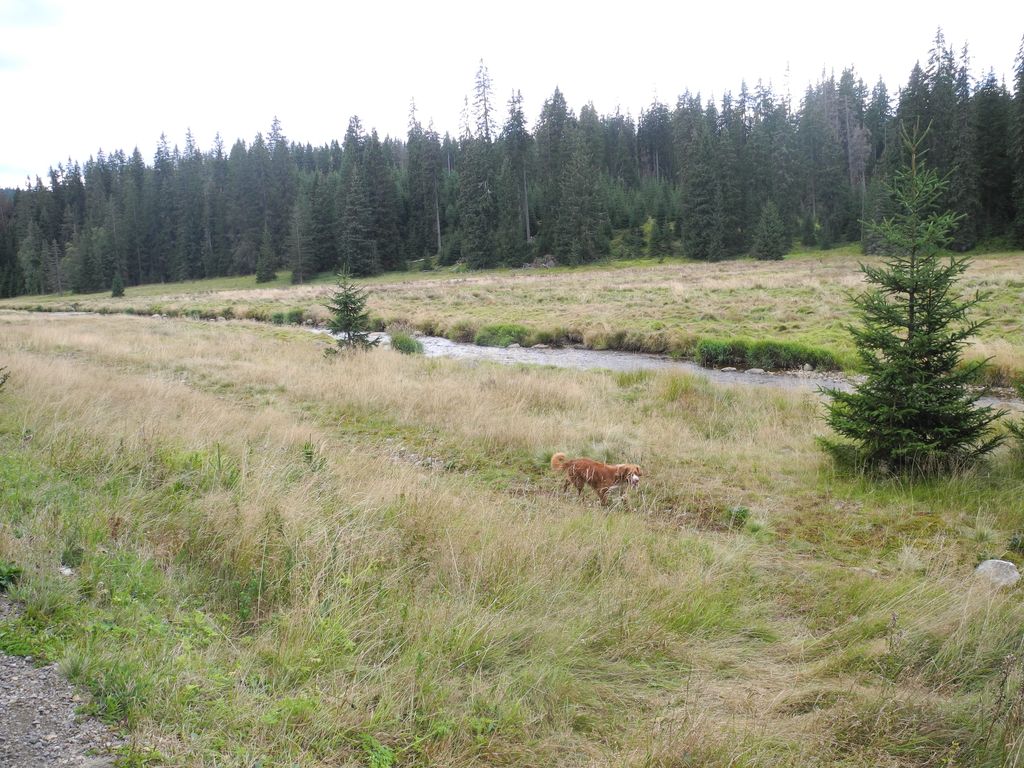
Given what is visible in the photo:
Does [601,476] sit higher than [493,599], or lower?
higher

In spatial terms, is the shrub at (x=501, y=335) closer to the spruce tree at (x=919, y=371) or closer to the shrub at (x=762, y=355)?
the shrub at (x=762, y=355)

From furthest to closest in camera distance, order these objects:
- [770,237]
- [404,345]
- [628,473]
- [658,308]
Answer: [770,237] < [658,308] < [404,345] < [628,473]

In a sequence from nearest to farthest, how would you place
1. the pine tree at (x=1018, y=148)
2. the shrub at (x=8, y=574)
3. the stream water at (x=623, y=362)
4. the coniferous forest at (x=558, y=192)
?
the shrub at (x=8, y=574) < the stream water at (x=623, y=362) < the pine tree at (x=1018, y=148) < the coniferous forest at (x=558, y=192)

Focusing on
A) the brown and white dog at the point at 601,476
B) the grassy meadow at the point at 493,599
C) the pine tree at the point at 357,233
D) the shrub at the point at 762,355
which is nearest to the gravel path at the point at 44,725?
the grassy meadow at the point at 493,599

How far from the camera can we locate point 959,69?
213 feet

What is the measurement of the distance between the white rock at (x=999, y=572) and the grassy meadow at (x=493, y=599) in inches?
7.1

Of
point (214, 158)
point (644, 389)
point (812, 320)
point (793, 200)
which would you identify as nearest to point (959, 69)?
point (793, 200)

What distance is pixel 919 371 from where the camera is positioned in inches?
→ 311

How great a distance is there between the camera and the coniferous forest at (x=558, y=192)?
177ft

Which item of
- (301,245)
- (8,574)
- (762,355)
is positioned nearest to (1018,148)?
(762,355)

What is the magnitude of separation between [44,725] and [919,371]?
885 centimetres

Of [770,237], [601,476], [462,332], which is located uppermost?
[770,237]

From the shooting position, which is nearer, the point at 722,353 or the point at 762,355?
the point at 762,355

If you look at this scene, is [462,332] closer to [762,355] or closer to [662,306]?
[662,306]
